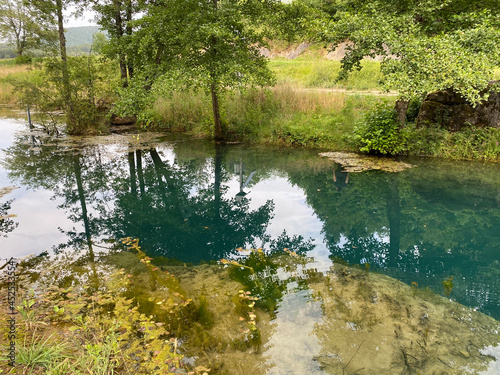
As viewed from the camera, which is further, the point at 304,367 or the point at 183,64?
the point at 183,64

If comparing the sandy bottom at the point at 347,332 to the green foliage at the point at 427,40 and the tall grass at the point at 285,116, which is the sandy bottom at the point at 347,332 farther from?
the tall grass at the point at 285,116

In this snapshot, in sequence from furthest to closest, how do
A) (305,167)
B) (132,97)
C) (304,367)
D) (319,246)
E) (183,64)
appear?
1. (132,97)
2. (183,64)
3. (305,167)
4. (319,246)
5. (304,367)

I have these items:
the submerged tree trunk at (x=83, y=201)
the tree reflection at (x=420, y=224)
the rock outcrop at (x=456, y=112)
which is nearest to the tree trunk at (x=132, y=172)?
the submerged tree trunk at (x=83, y=201)

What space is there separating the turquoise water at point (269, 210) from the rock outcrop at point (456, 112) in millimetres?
1454

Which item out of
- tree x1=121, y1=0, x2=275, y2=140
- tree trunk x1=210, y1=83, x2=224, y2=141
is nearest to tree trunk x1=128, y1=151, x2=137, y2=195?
tree x1=121, y1=0, x2=275, y2=140

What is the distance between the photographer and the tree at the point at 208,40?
32.8ft

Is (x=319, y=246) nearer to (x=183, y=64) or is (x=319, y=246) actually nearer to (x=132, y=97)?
(x=183, y=64)

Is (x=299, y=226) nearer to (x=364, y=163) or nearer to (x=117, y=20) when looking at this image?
(x=364, y=163)

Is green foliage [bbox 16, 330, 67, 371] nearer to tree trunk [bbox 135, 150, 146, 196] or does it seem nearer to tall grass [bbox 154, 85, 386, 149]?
tree trunk [bbox 135, 150, 146, 196]

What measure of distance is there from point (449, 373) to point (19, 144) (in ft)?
48.7

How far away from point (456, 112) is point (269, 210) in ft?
24.6

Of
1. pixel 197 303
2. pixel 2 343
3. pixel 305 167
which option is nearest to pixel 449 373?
pixel 197 303

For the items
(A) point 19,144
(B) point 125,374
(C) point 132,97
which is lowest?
(B) point 125,374

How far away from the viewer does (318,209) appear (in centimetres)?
725
